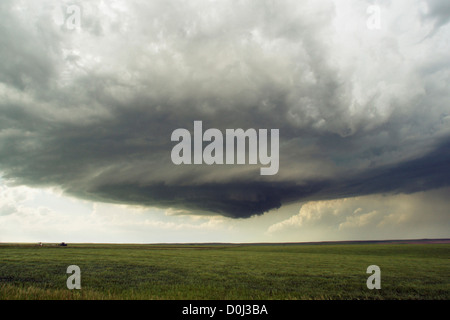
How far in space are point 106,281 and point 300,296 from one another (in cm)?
1584

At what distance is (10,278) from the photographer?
75.4 ft
